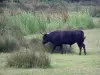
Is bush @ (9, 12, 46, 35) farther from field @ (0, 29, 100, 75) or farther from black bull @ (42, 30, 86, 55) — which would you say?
field @ (0, 29, 100, 75)

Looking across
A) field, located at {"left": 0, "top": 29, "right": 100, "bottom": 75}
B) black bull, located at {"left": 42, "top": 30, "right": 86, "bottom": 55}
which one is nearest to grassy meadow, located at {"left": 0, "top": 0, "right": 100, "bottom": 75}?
field, located at {"left": 0, "top": 29, "right": 100, "bottom": 75}

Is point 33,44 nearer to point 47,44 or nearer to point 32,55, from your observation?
point 47,44

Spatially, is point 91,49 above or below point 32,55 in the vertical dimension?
below

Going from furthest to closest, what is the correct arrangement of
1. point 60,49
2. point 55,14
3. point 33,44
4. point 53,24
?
point 55,14 < point 53,24 < point 60,49 < point 33,44

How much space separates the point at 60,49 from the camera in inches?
790

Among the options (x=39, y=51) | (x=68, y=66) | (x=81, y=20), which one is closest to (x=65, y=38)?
(x=39, y=51)

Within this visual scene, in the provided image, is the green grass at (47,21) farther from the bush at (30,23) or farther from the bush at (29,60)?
the bush at (29,60)

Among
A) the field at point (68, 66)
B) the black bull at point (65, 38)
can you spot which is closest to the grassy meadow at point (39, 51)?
the field at point (68, 66)

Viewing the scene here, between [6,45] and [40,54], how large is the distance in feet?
16.5

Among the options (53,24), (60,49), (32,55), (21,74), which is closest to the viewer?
(21,74)

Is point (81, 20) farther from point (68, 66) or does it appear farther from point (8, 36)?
A: point (68, 66)

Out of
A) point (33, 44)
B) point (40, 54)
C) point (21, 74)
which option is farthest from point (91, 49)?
point (21, 74)

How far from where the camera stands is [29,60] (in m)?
Answer: 14.6

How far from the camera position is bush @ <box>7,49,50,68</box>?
1461 centimetres
